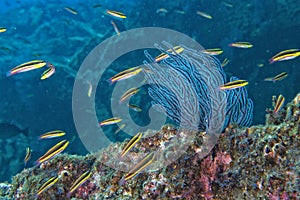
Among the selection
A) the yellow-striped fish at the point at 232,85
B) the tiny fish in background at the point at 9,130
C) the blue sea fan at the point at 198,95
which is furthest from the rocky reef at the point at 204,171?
→ the tiny fish in background at the point at 9,130

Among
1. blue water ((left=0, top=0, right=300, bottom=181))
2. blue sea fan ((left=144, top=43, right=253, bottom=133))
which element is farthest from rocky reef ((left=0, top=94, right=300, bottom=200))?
blue water ((left=0, top=0, right=300, bottom=181))

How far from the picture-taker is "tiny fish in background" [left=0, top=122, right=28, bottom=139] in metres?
11.6

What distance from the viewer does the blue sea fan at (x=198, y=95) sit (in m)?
3.23

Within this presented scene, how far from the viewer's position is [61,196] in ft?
11.4

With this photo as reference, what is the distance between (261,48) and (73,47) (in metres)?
9.91

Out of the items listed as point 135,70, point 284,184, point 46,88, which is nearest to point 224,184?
point 284,184

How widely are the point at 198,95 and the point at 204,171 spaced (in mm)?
1077

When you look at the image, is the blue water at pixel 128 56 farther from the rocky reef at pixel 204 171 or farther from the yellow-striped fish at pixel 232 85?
the rocky reef at pixel 204 171

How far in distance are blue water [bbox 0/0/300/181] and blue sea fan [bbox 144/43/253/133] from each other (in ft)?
27.1

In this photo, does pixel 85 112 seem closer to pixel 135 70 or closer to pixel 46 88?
pixel 46 88

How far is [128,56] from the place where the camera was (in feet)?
42.3

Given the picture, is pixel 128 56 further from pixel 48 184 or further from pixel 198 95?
pixel 48 184

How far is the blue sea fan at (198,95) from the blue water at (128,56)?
27.1 ft

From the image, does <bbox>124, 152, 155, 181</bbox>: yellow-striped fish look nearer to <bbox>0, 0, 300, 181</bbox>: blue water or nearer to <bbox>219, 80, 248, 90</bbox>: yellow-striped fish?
<bbox>219, 80, 248, 90</bbox>: yellow-striped fish
